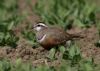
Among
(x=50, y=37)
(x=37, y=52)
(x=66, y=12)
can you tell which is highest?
(x=66, y=12)

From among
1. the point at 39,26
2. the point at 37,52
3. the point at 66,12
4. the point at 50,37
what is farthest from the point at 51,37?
the point at 66,12

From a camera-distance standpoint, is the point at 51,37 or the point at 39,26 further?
the point at 39,26

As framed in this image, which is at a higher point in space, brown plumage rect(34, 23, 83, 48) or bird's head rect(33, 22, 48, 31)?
bird's head rect(33, 22, 48, 31)

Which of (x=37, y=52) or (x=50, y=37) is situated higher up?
(x=50, y=37)

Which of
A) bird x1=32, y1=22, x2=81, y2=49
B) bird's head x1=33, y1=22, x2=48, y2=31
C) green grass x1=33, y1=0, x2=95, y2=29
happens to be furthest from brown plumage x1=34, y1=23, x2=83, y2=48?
green grass x1=33, y1=0, x2=95, y2=29

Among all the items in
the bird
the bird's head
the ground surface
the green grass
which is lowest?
the ground surface

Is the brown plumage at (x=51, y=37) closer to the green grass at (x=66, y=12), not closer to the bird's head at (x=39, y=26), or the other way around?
the bird's head at (x=39, y=26)

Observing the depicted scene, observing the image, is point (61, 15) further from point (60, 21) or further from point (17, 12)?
point (17, 12)

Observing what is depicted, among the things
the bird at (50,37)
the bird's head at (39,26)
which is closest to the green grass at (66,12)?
the bird's head at (39,26)

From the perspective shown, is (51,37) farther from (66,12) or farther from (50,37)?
(66,12)

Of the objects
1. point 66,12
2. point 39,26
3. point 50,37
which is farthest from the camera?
point 66,12

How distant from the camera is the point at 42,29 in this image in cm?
1030

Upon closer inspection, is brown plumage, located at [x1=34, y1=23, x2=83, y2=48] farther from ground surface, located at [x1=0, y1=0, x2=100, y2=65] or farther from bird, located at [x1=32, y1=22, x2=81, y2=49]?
ground surface, located at [x1=0, y1=0, x2=100, y2=65]

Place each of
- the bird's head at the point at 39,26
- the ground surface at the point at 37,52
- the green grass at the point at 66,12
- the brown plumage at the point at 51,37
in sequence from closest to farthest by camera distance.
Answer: the ground surface at the point at 37,52
the brown plumage at the point at 51,37
the bird's head at the point at 39,26
the green grass at the point at 66,12
